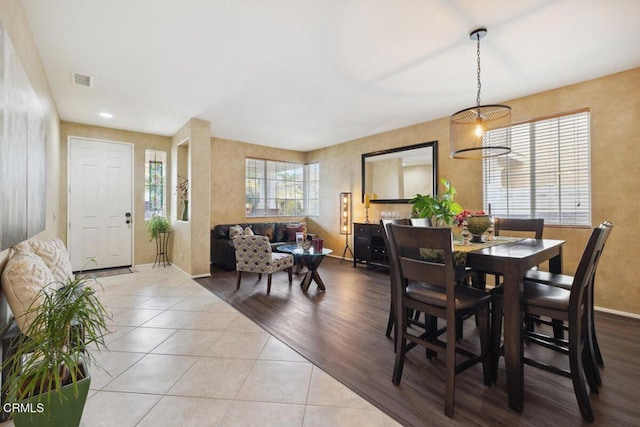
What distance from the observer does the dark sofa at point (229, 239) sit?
5.33m

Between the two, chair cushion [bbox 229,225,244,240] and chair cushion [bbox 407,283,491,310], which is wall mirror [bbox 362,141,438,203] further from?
chair cushion [bbox 407,283,491,310]

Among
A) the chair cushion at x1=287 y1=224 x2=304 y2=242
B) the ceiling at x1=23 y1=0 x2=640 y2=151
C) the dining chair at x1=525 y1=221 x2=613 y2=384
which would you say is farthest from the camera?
the chair cushion at x1=287 y1=224 x2=304 y2=242

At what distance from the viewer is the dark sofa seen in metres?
5.33

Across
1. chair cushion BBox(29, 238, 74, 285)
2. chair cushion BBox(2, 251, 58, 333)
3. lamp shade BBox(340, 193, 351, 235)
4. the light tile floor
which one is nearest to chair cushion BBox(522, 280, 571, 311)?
the light tile floor

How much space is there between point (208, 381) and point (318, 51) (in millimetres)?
2873

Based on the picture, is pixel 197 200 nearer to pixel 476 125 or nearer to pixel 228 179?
pixel 228 179

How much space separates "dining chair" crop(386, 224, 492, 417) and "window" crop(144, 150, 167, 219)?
18.2ft

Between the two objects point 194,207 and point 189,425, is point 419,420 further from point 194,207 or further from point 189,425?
point 194,207

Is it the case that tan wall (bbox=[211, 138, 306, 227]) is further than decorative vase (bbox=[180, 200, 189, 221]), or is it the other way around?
tan wall (bbox=[211, 138, 306, 227])

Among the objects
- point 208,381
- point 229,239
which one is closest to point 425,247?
point 208,381

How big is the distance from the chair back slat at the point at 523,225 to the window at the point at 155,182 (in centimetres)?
591

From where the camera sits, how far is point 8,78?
1599mm

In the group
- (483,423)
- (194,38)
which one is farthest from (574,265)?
(194,38)

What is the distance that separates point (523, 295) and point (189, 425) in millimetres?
2086
